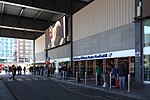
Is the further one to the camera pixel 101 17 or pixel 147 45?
pixel 101 17

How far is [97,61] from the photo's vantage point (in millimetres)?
32469

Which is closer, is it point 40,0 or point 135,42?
point 135,42

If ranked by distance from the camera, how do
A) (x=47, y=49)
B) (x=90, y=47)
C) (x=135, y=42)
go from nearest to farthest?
(x=135, y=42) < (x=90, y=47) < (x=47, y=49)

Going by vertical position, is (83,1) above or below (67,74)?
above

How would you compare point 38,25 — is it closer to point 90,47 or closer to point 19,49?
point 90,47

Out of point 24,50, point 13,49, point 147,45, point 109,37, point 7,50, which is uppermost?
point 13,49

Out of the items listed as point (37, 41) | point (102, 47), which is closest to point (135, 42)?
point (102, 47)

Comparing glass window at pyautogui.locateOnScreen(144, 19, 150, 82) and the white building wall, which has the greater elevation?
the white building wall

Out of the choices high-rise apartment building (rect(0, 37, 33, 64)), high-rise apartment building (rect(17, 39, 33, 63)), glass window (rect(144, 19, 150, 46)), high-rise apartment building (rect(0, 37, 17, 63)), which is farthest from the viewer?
high-rise apartment building (rect(17, 39, 33, 63))

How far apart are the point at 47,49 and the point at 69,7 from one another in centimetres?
1956

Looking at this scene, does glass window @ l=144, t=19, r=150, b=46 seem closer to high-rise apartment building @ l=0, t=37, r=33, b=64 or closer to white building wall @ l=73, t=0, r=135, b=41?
white building wall @ l=73, t=0, r=135, b=41

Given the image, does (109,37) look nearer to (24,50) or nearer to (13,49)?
(24,50)

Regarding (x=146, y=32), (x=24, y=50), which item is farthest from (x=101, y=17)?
(x=24, y=50)

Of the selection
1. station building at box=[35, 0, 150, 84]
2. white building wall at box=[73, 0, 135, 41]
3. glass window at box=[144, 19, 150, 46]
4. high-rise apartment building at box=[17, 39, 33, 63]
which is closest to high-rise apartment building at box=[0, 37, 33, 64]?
high-rise apartment building at box=[17, 39, 33, 63]
